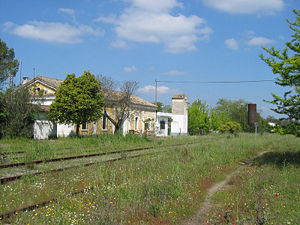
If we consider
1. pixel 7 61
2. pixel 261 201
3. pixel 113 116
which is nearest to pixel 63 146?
pixel 261 201

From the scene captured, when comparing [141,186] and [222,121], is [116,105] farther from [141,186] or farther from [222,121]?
[222,121]

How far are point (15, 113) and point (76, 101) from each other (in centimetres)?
474

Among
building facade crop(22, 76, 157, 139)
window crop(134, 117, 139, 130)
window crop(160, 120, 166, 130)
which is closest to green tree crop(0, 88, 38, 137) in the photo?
building facade crop(22, 76, 157, 139)

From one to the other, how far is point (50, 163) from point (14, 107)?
1375 cm

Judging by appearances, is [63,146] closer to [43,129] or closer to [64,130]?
[43,129]

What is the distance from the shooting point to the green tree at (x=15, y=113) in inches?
874

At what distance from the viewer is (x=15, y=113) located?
22.6 metres

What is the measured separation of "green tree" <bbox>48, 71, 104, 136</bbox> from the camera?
78.6 feet

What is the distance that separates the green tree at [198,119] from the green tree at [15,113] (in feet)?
111

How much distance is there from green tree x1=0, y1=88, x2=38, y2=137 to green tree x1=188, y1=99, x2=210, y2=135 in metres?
33.8

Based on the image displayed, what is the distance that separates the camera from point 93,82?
25.6 meters

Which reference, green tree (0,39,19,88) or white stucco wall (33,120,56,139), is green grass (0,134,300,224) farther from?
green tree (0,39,19,88)

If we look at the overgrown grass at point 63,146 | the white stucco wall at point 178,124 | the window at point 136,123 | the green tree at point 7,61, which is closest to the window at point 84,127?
the overgrown grass at point 63,146

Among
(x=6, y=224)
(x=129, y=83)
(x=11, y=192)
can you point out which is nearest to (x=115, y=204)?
(x=6, y=224)
